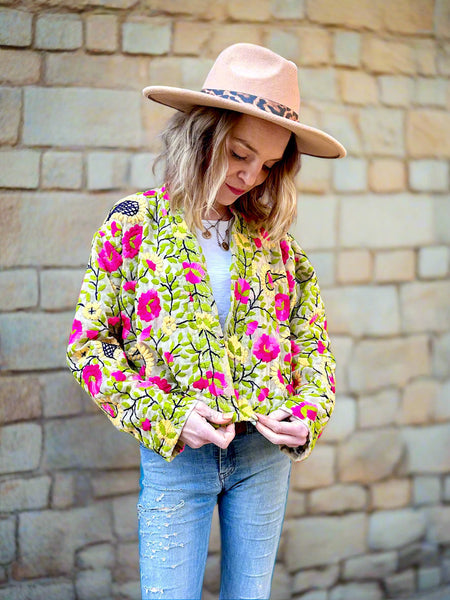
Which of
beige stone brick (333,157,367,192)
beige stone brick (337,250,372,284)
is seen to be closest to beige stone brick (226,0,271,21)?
beige stone brick (333,157,367,192)

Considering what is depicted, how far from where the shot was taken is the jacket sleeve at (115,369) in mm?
1367

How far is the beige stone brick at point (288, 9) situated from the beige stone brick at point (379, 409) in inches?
65.6

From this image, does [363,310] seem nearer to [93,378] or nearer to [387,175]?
[387,175]

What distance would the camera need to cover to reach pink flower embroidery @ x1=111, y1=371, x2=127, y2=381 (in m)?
1.39

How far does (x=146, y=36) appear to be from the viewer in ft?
7.75

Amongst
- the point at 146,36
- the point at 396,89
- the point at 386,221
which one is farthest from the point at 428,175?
the point at 146,36

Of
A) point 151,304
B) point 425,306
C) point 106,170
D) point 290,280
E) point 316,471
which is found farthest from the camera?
point 425,306

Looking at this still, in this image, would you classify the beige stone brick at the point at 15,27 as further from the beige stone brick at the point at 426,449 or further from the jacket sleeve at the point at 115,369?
the beige stone brick at the point at 426,449

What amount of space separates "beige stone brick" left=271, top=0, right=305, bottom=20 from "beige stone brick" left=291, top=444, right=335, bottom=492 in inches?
72.2

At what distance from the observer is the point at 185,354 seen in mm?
1417

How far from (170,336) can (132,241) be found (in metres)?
0.25

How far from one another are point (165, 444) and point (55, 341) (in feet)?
3.66

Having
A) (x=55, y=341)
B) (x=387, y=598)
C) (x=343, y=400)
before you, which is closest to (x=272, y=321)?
(x=55, y=341)

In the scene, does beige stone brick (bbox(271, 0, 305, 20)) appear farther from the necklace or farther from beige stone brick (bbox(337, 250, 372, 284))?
the necklace
